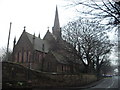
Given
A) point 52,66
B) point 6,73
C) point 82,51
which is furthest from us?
point 52,66

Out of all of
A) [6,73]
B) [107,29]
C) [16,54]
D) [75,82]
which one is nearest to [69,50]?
[75,82]

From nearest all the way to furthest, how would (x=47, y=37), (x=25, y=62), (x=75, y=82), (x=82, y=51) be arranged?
(x=75, y=82) < (x=82, y=51) < (x=25, y=62) < (x=47, y=37)

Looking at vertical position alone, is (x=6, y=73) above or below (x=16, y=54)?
below

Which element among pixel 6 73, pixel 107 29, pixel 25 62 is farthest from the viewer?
pixel 25 62

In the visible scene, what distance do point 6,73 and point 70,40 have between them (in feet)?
39.2

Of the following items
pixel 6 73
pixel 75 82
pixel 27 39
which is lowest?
pixel 75 82

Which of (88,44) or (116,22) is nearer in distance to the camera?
A: (116,22)

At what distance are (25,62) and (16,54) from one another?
4.09m

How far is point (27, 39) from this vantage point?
1656 inches

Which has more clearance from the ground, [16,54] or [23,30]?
[23,30]

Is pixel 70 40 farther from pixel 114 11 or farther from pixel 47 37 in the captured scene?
pixel 47 37

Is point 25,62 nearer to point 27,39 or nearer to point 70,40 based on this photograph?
point 27,39

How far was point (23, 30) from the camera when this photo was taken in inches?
1734

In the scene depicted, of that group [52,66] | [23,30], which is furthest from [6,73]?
[23,30]
